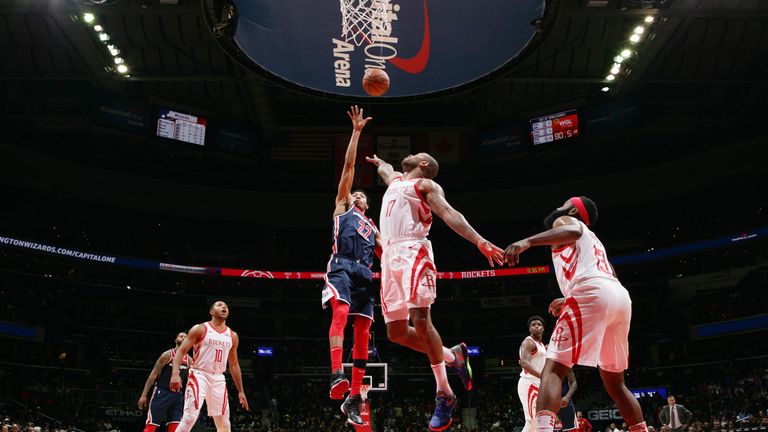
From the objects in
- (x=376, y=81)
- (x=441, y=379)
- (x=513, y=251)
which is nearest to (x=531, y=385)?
(x=441, y=379)

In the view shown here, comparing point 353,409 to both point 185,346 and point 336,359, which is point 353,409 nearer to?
point 336,359

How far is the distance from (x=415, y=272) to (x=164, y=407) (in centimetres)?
656

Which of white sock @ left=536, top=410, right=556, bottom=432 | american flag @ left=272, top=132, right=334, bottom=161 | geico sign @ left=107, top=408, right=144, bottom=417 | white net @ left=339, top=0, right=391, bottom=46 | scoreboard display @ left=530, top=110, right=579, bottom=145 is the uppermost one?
american flag @ left=272, top=132, right=334, bottom=161

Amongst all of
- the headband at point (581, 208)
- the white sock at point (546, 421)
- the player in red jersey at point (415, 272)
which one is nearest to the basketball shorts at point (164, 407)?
the player in red jersey at point (415, 272)

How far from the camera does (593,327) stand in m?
5.11

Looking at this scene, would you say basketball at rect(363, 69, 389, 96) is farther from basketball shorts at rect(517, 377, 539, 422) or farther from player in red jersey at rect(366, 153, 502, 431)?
basketball shorts at rect(517, 377, 539, 422)

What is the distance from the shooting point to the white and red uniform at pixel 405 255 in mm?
5812

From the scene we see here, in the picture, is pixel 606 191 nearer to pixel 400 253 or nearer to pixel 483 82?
pixel 483 82

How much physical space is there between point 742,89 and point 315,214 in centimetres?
2061

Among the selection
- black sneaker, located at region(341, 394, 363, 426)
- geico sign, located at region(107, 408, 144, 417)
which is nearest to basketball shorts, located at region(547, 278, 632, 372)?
black sneaker, located at region(341, 394, 363, 426)

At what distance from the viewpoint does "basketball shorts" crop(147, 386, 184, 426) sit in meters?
10.5

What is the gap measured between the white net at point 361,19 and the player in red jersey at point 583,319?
7.81m

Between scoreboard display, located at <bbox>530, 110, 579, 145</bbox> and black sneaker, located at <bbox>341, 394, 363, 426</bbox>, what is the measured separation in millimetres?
19323

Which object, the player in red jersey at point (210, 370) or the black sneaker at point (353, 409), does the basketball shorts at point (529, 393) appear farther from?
the player in red jersey at point (210, 370)
